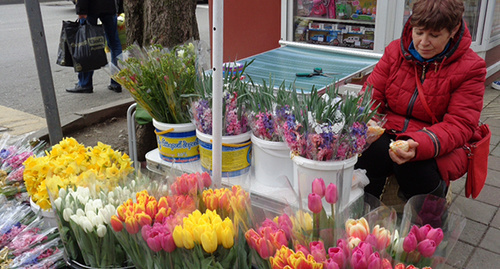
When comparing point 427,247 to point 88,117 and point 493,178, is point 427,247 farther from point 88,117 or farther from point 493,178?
point 88,117

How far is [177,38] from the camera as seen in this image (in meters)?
3.53

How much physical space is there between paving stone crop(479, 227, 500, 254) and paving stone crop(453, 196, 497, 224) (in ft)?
0.33

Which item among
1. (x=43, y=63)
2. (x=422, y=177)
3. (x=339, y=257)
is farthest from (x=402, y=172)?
(x=43, y=63)

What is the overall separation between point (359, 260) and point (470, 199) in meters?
2.41

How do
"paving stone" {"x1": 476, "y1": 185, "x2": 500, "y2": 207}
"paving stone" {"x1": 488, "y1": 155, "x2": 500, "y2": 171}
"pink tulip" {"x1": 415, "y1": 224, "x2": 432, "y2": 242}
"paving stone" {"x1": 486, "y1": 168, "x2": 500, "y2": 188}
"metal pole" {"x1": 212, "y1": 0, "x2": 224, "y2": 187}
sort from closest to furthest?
"pink tulip" {"x1": 415, "y1": 224, "x2": 432, "y2": 242}
"metal pole" {"x1": 212, "y1": 0, "x2": 224, "y2": 187}
"paving stone" {"x1": 476, "y1": 185, "x2": 500, "y2": 207}
"paving stone" {"x1": 486, "y1": 168, "x2": 500, "y2": 188}
"paving stone" {"x1": 488, "y1": 155, "x2": 500, "y2": 171}

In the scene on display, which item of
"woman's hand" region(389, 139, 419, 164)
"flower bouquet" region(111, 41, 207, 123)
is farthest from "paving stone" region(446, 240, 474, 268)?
"flower bouquet" region(111, 41, 207, 123)

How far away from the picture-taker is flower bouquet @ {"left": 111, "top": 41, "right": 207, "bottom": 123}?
1978 millimetres

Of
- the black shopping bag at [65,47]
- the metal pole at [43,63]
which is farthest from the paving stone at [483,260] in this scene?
the black shopping bag at [65,47]

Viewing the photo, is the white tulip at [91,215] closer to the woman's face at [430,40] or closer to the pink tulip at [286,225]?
the pink tulip at [286,225]

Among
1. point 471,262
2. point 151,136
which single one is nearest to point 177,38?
point 151,136

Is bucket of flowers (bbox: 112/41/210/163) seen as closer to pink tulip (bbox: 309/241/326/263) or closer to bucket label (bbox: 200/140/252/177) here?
bucket label (bbox: 200/140/252/177)

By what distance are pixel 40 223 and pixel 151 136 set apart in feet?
6.90

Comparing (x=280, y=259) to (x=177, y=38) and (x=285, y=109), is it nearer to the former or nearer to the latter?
(x=285, y=109)

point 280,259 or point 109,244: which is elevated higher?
point 280,259
